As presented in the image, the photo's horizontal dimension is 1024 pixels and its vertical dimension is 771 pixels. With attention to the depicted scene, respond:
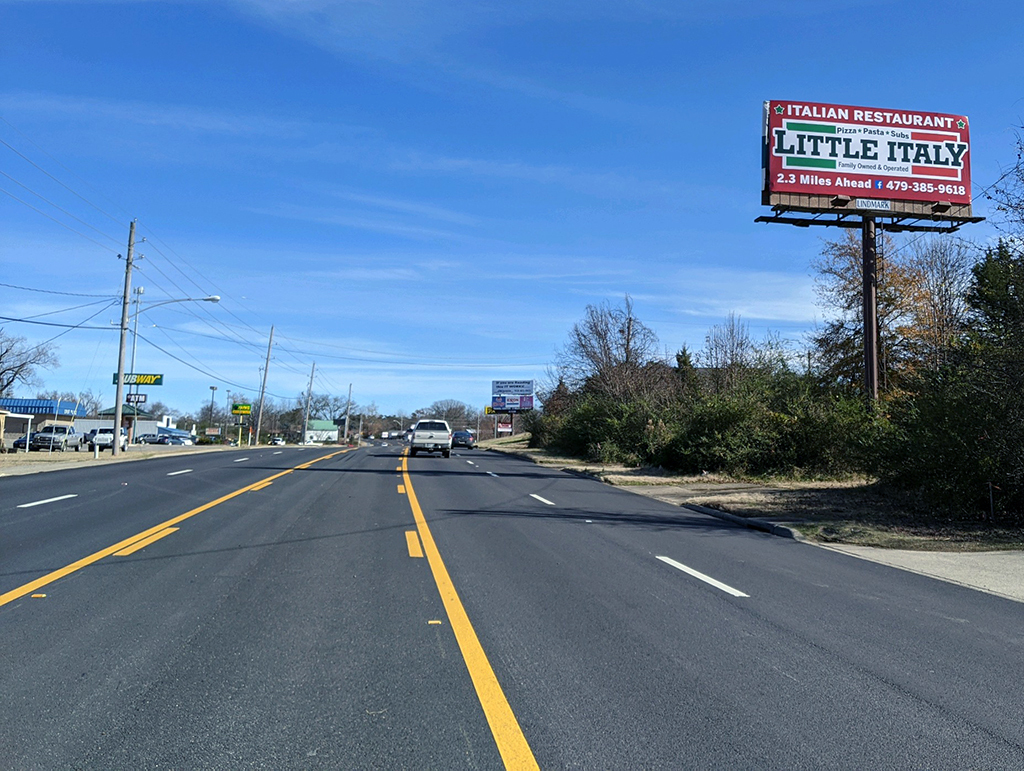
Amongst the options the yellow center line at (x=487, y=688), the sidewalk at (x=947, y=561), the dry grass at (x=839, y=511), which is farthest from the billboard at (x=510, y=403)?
the yellow center line at (x=487, y=688)

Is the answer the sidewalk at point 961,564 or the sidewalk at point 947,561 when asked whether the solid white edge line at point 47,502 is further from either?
the sidewalk at point 961,564

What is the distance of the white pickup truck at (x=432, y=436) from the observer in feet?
137

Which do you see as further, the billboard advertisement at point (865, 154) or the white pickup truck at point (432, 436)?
the white pickup truck at point (432, 436)

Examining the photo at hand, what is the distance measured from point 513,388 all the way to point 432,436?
195 feet

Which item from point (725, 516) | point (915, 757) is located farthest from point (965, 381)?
point (915, 757)

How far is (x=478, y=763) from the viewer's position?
4.05 metres

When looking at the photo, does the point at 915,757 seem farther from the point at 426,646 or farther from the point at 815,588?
the point at 815,588

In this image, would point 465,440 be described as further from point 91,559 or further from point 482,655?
point 482,655

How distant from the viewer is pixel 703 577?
9.38m

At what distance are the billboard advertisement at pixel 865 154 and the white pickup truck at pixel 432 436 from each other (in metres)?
21.8

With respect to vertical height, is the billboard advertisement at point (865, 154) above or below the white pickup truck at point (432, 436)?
above

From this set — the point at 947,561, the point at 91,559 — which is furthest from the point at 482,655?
the point at 947,561

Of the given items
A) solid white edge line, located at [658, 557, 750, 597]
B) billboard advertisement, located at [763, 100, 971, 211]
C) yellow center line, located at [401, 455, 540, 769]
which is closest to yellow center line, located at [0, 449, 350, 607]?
yellow center line, located at [401, 455, 540, 769]

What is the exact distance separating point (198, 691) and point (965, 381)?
15399mm
